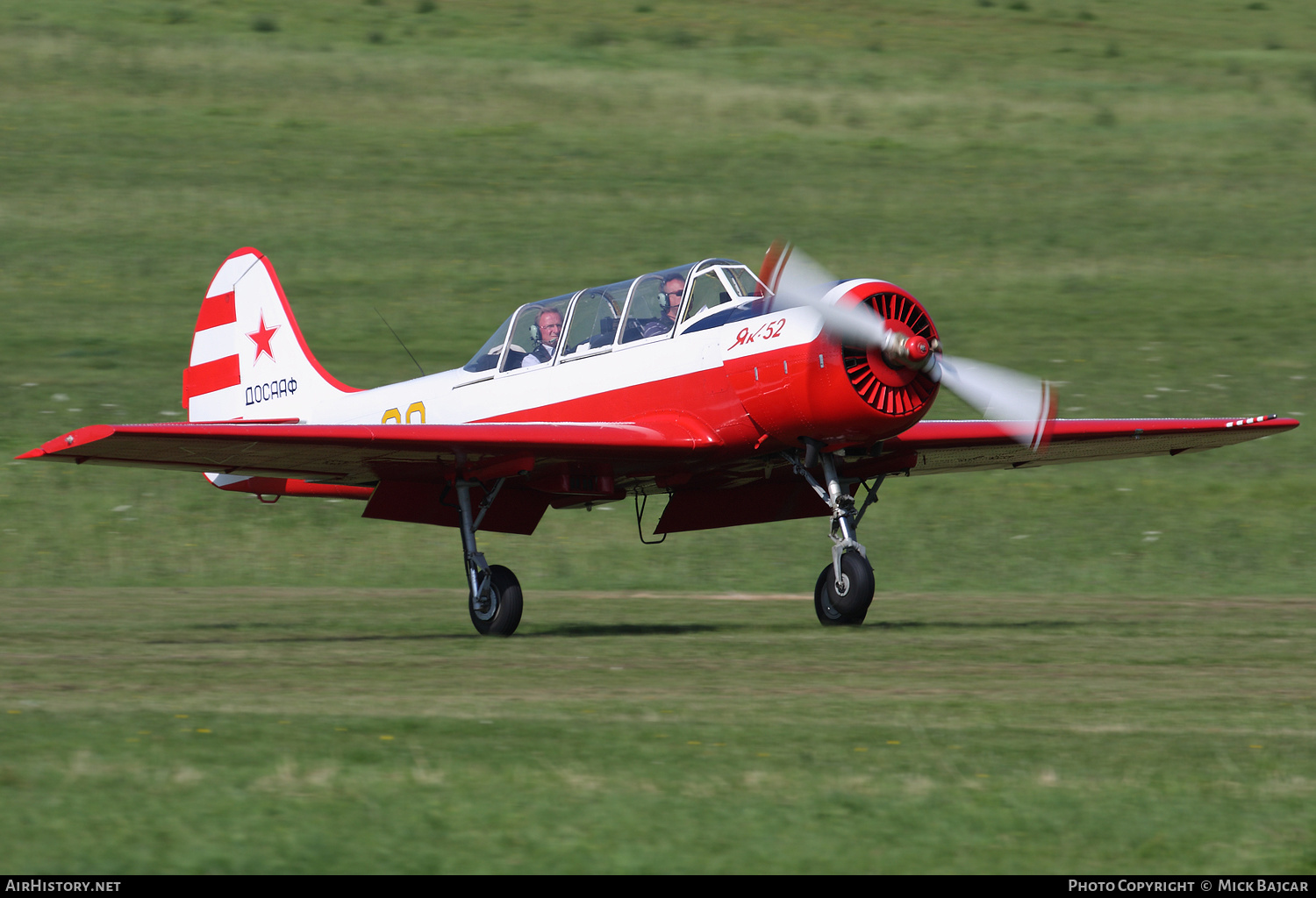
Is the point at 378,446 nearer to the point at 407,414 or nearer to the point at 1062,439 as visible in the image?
the point at 407,414

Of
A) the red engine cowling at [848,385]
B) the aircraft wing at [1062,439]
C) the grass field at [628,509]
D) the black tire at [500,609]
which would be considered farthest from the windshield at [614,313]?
the grass field at [628,509]

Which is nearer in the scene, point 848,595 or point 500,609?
point 848,595

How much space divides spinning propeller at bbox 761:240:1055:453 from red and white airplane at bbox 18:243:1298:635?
19mm

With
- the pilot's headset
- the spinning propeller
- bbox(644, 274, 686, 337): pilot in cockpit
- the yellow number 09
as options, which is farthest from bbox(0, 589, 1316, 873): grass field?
the yellow number 09

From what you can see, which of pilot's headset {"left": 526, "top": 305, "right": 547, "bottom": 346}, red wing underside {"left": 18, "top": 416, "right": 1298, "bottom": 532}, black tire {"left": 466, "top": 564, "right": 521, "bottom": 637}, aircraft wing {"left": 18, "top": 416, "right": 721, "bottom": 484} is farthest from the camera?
pilot's headset {"left": 526, "top": 305, "right": 547, "bottom": 346}

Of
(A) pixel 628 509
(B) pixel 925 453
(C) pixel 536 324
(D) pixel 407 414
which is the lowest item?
Result: (A) pixel 628 509

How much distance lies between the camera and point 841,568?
13.3 metres

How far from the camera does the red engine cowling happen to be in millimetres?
12688

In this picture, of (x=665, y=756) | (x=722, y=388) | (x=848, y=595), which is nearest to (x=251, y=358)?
(x=722, y=388)

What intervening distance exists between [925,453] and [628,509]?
8.60m

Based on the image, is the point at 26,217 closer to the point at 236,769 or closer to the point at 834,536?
the point at 834,536

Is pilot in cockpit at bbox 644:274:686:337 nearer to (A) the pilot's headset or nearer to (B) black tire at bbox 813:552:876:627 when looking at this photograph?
(A) the pilot's headset

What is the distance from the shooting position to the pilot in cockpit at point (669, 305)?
45.7 feet

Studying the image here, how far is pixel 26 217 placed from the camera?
34.7 m
